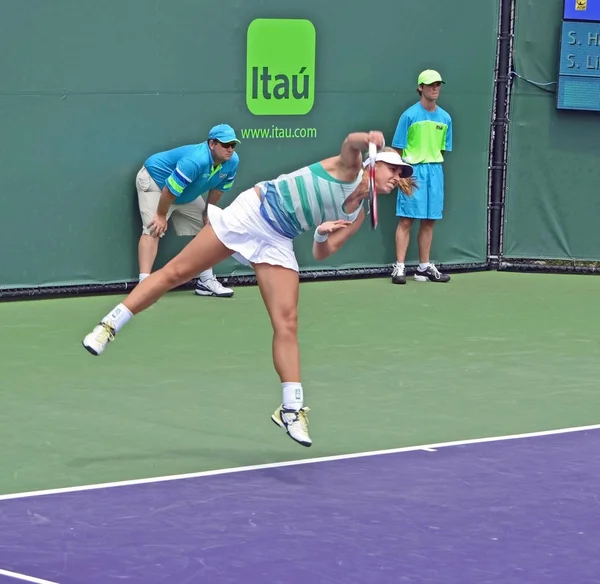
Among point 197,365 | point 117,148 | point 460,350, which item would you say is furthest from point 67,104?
point 460,350

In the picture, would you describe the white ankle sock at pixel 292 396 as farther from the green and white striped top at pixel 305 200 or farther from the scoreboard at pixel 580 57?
the scoreboard at pixel 580 57

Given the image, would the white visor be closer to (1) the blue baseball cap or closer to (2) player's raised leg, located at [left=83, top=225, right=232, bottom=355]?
(2) player's raised leg, located at [left=83, top=225, right=232, bottom=355]

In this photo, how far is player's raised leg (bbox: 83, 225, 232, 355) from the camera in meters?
7.24

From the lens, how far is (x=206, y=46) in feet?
39.0

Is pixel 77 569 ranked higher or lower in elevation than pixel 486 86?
lower

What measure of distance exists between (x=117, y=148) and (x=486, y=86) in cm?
365

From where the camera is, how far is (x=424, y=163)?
1264cm

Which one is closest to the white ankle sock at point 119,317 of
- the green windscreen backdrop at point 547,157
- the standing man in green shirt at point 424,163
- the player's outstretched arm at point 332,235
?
the player's outstretched arm at point 332,235

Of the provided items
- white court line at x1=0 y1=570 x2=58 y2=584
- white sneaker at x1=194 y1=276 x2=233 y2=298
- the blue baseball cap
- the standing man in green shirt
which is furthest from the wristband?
the standing man in green shirt

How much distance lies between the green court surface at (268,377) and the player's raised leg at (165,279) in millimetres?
617

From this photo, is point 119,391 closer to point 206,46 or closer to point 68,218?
point 68,218

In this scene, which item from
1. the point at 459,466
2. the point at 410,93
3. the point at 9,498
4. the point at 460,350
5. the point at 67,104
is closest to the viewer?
the point at 9,498

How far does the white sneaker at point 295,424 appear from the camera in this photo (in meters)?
7.02

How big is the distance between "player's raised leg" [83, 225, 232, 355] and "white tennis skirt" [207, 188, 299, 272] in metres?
0.06
